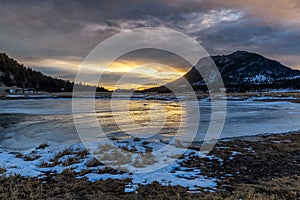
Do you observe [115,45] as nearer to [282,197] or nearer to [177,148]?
[177,148]

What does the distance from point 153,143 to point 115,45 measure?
4842 mm

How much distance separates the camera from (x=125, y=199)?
460 cm

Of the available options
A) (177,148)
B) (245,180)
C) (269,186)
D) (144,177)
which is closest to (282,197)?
(269,186)

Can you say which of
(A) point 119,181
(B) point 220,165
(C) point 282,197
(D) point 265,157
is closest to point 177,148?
(B) point 220,165

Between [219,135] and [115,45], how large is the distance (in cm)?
722

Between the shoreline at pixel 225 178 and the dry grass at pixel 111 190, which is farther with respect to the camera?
the shoreline at pixel 225 178

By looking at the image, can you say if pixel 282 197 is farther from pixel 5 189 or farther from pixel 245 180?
pixel 5 189

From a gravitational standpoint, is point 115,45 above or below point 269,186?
above

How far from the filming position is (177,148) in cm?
895

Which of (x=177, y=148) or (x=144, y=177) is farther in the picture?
(x=177, y=148)

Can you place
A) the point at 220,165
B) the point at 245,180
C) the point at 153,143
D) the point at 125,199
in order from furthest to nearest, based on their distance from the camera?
the point at 153,143, the point at 220,165, the point at 245,180, the point at 125,199

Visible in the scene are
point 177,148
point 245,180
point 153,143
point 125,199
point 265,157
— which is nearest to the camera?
point 125,199

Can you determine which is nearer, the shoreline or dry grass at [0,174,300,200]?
dry grass at [0,174,300,200]

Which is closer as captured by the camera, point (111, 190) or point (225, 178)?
point (111, 190)
